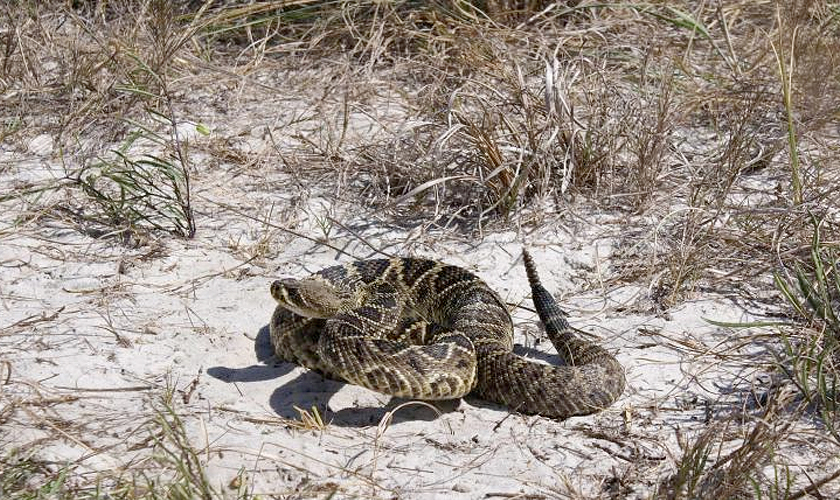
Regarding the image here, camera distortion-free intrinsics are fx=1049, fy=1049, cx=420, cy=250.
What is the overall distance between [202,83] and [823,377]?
232 inches

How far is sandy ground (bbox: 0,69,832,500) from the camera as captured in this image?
464cm

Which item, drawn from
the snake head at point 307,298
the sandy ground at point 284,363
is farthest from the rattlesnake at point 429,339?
the sandy ground at point 284,363

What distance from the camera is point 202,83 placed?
352 inches

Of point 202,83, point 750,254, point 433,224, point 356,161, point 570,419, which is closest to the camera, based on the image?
point 570,419

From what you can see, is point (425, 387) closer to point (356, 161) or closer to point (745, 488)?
point (745, 488)

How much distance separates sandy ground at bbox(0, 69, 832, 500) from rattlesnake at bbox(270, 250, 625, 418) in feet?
0.44

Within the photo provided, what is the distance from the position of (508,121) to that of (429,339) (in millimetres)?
1977

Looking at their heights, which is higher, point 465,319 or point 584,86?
point 584,86

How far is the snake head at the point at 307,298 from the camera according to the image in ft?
18.1

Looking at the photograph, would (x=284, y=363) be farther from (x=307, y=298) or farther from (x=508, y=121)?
(x=508, y=121)

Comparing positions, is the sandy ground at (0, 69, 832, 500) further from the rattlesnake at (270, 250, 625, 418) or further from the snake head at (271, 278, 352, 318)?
the snake head at (271, 278, 352, 318)

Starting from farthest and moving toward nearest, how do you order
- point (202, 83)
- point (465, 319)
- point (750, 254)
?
point (202, 83) < point (750, 254) < point (465, 319)

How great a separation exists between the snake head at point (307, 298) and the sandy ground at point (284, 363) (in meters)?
0.36

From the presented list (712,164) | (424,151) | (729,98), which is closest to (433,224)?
(424,151)
